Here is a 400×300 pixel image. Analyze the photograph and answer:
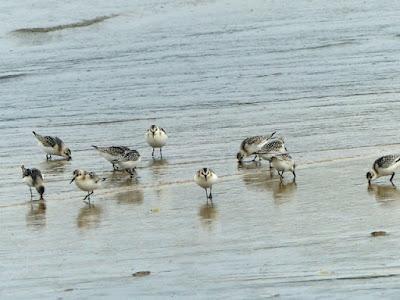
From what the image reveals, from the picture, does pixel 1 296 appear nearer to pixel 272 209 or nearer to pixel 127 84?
pixel 272 209

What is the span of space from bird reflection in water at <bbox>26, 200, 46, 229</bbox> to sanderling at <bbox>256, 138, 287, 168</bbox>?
379 centimetres

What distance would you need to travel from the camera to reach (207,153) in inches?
779

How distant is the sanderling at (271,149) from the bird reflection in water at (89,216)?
10.7 ft

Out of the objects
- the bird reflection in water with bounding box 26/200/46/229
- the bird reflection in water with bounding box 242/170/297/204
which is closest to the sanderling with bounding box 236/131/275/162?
the bird reflection in water with bounding box 242/170/297/204

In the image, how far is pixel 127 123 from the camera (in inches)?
925

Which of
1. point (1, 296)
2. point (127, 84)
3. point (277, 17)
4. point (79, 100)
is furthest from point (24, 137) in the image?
point (277, 17)

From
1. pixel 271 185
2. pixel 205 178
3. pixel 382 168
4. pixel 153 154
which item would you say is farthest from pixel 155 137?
pixel 382 168

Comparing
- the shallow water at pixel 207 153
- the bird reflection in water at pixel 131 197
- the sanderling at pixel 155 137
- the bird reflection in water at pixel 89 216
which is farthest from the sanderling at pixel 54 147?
the bird reflection in water at pixel 89 216

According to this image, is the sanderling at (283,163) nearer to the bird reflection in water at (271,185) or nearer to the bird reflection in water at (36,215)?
the bird reflection in water at (271,185)

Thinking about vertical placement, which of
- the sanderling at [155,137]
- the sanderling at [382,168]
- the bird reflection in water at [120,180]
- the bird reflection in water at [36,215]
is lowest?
the bird reflection in water at [36,215]

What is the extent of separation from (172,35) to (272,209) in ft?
72.6

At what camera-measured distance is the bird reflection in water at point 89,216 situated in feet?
50.3

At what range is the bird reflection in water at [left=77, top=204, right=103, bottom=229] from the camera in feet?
50.3

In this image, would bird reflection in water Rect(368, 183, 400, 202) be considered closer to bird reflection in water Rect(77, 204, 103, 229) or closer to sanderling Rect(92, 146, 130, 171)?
bird reflection in water Rect(77, 204, 103, 229)
